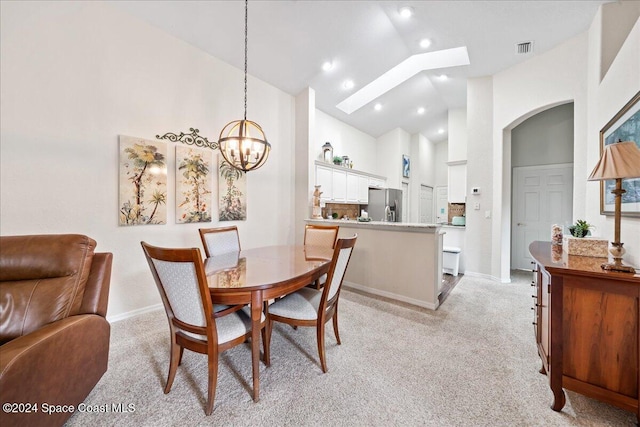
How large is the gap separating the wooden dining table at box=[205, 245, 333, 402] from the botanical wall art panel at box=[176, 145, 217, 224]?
117cm

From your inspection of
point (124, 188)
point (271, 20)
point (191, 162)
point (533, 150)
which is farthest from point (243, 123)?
point (533, 150)

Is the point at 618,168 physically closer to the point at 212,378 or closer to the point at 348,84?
the point at 212,378

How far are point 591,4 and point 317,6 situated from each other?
119 inches

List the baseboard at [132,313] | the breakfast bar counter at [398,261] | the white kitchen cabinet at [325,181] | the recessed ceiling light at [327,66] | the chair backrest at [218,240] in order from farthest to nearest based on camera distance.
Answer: the white kitchen cabinet at [325,181] < the recessed ceiling light at [327,66] < the breakfast bar counter at [398,261] < the baseboard at [132,313] < the chair backrest at [218,240]

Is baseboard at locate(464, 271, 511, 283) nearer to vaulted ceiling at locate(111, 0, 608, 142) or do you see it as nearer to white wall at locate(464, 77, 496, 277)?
white wall at locate(464, 77, 496, 277)

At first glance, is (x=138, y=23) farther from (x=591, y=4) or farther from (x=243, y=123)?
(x=591, y=4)

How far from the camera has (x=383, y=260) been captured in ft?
11.2

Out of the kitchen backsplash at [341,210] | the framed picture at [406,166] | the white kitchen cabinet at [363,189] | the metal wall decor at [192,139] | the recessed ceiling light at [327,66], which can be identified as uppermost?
the recessed ceiling light at [327,66]

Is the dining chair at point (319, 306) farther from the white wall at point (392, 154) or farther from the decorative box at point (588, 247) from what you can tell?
the white wall at point (392, 154)

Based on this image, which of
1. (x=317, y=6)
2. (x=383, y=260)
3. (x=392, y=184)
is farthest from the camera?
(x=392, y=184)

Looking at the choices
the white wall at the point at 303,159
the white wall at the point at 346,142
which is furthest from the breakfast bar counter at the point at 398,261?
the white wall at the point at 346,142

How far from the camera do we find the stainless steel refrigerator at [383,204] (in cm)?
618

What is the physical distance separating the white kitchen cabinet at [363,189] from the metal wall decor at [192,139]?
3.57m

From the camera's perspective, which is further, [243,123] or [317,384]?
[243,123]
